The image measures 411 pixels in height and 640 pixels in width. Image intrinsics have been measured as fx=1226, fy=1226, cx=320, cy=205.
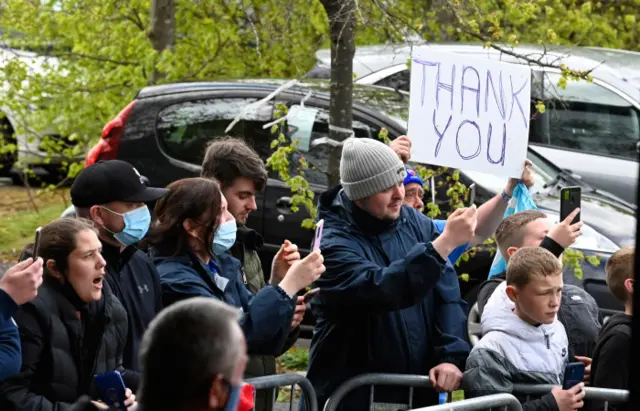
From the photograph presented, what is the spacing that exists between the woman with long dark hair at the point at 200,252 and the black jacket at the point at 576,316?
3.88 feet

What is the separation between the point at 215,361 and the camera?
9.05ft

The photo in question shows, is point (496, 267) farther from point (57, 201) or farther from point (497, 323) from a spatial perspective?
point (57, 201)

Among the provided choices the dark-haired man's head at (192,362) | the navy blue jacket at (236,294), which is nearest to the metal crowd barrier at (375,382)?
the navy blue jacket at (236,294)

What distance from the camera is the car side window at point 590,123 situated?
35.2 ft

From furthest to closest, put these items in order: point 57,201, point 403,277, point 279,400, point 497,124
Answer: point 57,201, point 279,400, point 497,124, point 403,277

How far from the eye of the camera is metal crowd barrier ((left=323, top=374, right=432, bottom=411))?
5.02 meters

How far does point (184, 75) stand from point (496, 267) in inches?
201

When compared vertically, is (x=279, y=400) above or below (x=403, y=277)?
below

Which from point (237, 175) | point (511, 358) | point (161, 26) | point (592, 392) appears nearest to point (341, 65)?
point (237, 175)

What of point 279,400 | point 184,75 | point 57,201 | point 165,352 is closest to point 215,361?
point 165,352

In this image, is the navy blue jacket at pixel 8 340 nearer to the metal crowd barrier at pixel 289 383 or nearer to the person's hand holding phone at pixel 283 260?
the metal crowd barrier at pixel 289 383

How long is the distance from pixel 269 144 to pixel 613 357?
15.1ft

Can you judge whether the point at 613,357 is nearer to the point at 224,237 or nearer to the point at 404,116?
the point at 224,237

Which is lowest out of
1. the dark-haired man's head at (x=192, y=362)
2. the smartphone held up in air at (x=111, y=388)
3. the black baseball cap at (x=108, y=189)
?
the smartphone held up in air at (x=111, y=388)
